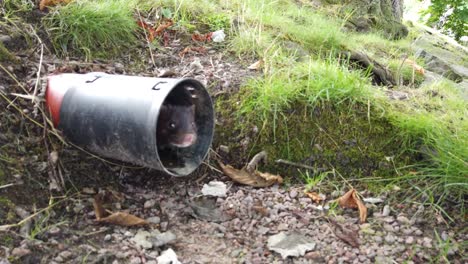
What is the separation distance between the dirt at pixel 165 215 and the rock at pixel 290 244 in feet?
0.07

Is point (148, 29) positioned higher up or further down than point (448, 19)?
further down

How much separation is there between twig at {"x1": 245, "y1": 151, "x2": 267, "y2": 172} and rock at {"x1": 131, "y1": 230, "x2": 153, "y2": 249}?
2.14 ft

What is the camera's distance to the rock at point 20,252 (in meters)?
1.47

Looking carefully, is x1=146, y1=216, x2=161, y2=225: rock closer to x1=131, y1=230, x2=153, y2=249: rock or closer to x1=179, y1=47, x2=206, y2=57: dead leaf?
x1=131, y1=230, x2=153, y2=249: rock

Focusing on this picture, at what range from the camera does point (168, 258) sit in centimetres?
164

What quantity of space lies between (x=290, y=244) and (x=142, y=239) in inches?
22.9

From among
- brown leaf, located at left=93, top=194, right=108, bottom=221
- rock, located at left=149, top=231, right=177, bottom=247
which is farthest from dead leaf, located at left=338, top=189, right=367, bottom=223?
brown leaf, located at left=93, top=194, right=108, bottom=221

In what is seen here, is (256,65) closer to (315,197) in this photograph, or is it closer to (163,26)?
(163,26)

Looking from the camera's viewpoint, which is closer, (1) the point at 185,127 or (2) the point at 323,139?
(1) the point at 185,127

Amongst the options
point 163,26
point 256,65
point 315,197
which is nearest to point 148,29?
point 163,26

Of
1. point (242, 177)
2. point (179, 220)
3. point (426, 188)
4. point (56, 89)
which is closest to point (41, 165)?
point (56, 89)

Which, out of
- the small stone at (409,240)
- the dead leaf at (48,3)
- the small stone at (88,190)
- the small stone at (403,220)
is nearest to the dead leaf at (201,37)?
the dead leaf at (48,3)

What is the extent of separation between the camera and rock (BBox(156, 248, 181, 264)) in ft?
5.34

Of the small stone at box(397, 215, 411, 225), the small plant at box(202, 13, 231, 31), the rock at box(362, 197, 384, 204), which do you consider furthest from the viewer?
the small plant at box(202, 13, 231, 31)
